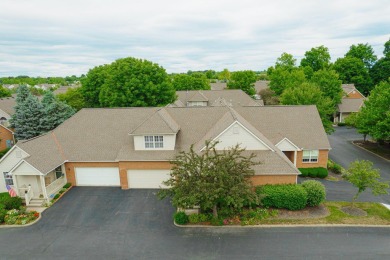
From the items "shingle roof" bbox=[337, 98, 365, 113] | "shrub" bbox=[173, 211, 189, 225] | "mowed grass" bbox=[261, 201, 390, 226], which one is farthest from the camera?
"shingle roof" bbox=[337, 98, 365, 113]

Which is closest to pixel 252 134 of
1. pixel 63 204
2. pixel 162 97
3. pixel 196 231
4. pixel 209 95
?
pixel 196 231

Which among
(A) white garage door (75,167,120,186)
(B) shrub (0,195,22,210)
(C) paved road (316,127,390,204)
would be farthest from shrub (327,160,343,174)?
(B) shrub (0,195,22,210)

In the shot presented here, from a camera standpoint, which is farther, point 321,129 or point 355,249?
point 321,129

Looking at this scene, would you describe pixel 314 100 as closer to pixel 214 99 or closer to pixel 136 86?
pixel 214 99

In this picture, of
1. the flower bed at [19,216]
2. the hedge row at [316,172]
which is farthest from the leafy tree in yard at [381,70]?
the flower bed at [19,216]

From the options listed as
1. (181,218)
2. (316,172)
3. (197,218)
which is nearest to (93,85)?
(181,218)

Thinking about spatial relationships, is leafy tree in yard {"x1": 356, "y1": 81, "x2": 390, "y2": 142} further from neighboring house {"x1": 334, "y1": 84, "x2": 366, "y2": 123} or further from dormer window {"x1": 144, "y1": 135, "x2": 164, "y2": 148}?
dormer window {"x1": 144, "y1": 135, "x2": 164, "y2": 148}

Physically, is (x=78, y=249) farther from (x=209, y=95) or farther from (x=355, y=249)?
(x=209, y=95)
